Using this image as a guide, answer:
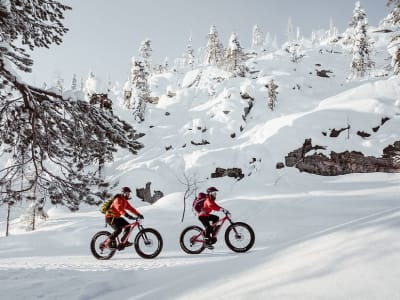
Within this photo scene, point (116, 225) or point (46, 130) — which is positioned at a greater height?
point (46, 130)

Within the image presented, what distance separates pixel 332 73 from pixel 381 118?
3679 centimetres

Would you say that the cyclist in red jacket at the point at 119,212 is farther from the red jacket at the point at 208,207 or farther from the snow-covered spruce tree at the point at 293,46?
the snow-covered spruce tree at the point at 293,46

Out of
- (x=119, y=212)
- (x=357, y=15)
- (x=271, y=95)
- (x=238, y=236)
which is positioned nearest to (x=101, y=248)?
(x=119, y=212)

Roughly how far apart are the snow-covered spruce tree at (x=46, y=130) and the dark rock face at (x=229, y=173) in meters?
26.6

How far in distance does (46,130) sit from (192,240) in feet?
18.7

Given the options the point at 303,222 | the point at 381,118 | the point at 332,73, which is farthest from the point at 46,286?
the point at 332,73

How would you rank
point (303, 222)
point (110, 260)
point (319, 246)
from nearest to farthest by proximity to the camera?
1. point (319, 246)
2. point (110, 260)
3. point (303, 222)

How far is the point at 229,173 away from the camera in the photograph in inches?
1302

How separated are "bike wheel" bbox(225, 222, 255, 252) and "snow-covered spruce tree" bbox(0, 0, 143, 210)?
447 cm

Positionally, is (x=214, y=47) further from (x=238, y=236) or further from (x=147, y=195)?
(x=238, y=236)

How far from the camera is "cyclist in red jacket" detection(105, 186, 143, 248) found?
908 cm

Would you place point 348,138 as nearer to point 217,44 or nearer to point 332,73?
point 332,73

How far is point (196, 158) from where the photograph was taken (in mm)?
36656

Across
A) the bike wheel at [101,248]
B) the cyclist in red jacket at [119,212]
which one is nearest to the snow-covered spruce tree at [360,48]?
the cyclist in red jacket at [119,212]
